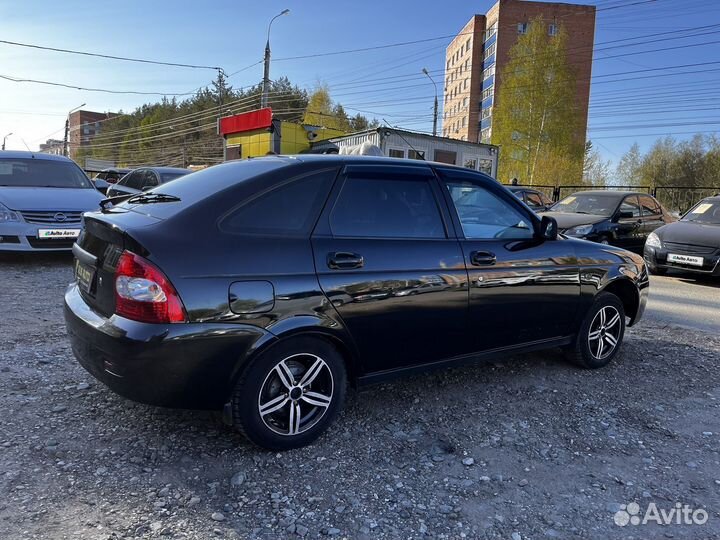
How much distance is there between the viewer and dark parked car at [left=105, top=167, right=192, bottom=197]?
10.9 meters

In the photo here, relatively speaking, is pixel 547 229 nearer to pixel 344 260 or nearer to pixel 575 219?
pixel 344 260

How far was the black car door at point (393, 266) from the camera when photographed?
2.92 metres

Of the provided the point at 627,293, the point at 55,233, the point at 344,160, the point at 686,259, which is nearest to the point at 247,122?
the point at 55,233

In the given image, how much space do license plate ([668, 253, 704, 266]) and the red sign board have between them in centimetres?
2067

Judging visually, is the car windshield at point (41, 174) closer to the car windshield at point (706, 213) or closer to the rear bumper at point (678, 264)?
the rear bumper at point (678, 264)

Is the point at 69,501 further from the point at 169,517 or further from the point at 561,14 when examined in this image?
the point at 561,14

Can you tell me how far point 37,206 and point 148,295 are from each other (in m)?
6.05

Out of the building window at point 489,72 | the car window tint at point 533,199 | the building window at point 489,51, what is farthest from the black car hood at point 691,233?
the building window at point 489,51

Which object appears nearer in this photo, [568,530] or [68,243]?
[568,530]

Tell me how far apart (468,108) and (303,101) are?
2960cm

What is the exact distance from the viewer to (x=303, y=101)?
5600 centimetres

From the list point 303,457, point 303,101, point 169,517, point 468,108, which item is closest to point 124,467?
point 169,517

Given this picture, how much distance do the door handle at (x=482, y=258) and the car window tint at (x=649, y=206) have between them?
961 cm

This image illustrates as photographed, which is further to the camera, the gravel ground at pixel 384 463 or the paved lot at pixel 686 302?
the paved lot at pixel 686 302
